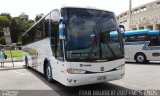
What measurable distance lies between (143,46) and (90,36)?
13.0m

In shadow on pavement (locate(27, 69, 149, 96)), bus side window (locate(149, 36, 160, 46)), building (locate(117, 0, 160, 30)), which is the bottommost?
→ shadow on pavement (locate(27, 69, 149, 96))

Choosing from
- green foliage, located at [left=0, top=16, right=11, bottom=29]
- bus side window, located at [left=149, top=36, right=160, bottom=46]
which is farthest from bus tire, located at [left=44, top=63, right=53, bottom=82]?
green foliage, located at [left=0, top=16, right=11, bottom=29]

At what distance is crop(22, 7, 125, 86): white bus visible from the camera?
8578 mm

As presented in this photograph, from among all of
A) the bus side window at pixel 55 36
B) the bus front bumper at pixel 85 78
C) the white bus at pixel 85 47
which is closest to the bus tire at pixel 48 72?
the white bus at pixel 85 47

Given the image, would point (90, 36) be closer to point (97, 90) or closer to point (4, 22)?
point (97, 90)

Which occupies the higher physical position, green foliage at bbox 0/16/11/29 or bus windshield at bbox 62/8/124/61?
green foliage at bbox 0/16/11/29

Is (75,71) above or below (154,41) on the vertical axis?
below

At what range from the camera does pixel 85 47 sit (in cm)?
870

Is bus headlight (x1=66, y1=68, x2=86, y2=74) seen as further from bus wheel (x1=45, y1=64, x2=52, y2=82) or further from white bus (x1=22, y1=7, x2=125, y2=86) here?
bus wheel (x1=45, y1=64, x2=52, y2=82)

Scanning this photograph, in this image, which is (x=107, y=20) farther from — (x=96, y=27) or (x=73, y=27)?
(x=73, y=27)

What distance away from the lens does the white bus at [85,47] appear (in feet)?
28.1

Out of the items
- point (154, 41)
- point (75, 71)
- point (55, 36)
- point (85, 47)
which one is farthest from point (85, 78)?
point (154, 41)

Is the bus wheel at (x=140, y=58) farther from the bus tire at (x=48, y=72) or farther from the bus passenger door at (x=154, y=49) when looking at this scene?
the bus tire at (x=48, y=72)

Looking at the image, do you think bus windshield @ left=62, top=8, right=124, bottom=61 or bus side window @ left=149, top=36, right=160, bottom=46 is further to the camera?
bus side window @ left=149, top=36, right=160, bottom=46
